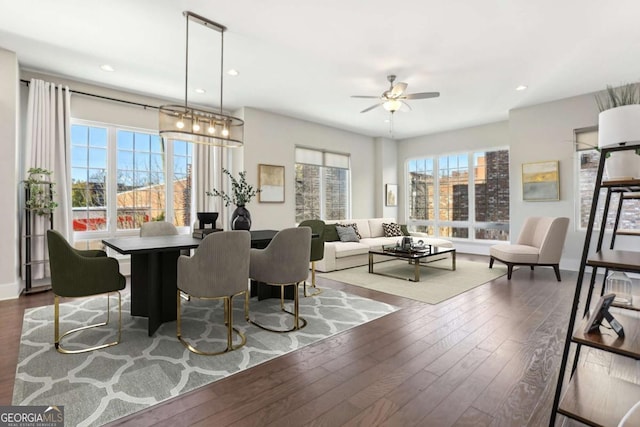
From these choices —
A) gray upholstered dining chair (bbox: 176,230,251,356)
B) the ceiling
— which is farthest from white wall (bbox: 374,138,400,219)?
gray upholstered dining chair (bbox: 176,230,251,356)

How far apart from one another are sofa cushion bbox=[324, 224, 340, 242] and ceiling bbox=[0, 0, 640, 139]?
228cm

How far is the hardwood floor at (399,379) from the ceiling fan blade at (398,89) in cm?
277

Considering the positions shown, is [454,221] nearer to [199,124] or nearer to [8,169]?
[199,124]

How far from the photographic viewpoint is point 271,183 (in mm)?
6141

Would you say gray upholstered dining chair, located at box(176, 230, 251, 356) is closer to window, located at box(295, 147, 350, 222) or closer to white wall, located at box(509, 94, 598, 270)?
window, located at box(295, 147, 350, 222)

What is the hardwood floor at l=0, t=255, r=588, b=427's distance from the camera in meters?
1.69

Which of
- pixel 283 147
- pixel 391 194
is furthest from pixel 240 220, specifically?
pixel 391 194

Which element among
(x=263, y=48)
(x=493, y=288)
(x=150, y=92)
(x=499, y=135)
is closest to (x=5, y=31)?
(x=150, y=92)

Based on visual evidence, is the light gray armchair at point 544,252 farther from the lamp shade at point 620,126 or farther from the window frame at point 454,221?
the lamp shade at point 620,126

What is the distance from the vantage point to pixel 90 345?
8.39ft

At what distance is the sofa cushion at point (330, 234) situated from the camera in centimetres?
586

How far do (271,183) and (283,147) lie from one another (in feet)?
2.64

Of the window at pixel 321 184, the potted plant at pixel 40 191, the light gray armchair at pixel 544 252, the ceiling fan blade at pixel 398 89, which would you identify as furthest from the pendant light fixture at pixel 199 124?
the light gray armchair at pixel 544 252

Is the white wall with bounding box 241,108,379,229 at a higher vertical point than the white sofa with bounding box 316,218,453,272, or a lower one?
higher
